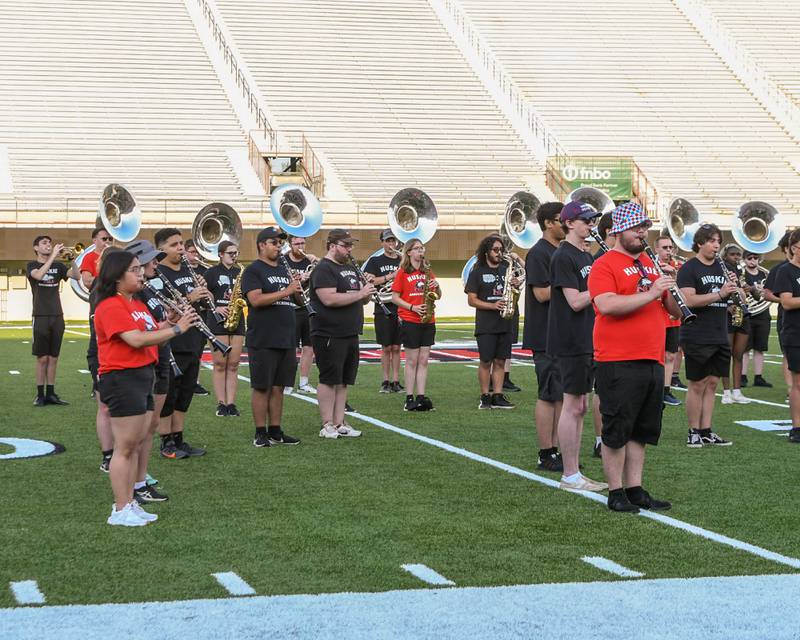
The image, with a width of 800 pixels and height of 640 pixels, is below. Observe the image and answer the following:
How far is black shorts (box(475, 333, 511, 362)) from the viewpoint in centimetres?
1172

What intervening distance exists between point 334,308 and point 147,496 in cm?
288

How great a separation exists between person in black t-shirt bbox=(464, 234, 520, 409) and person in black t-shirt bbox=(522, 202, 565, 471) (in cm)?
325

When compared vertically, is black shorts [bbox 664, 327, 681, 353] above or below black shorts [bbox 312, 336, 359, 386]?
above

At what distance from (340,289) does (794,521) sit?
417 centimetres

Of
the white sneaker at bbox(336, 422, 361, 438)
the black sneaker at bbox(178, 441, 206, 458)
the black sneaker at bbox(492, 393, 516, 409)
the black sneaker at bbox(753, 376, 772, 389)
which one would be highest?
the black sneaker at bbox(753, 376, 772, 389)

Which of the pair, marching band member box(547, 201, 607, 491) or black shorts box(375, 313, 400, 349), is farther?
black shorts box(375, 313, 400, 349)

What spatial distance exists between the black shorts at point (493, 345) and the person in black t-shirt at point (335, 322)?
2.26 metres

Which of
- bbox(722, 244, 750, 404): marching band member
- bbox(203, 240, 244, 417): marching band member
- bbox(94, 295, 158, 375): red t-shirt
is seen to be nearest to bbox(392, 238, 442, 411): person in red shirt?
bbox(203, 240, 244, 417): marching band member

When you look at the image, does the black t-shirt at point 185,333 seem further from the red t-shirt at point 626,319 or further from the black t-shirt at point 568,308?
the red t-shirt at point 626,319

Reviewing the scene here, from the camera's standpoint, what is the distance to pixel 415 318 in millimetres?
11828

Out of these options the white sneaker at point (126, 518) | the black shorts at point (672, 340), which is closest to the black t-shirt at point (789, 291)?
the black shorts at point (672, 340)

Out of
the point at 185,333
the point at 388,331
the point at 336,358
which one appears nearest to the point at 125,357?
the point at 185,333

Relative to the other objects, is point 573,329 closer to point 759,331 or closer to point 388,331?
point 388,331

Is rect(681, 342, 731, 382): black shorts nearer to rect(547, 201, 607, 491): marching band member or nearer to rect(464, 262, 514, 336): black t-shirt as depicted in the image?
rect(547, 201, 607, 491): marching band member
